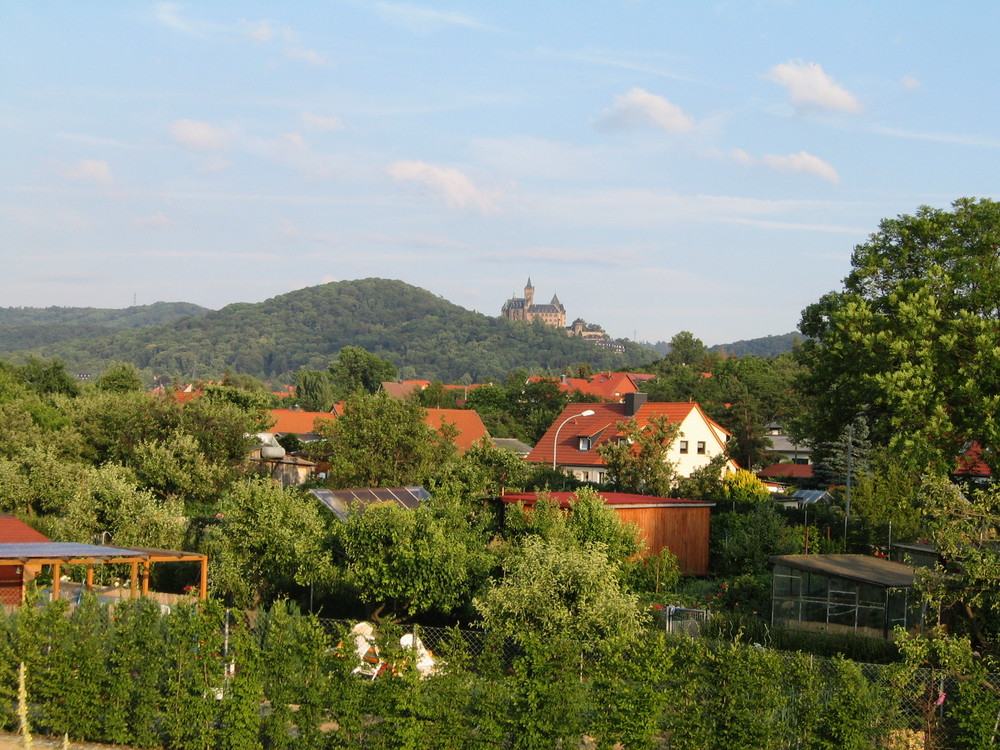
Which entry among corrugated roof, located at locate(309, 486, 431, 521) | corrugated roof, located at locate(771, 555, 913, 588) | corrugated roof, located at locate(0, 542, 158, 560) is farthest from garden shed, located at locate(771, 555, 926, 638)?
corrugated roof, located at locate(0, 542, 158, 560)

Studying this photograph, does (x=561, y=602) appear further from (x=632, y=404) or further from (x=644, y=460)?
(x=632, y=404)

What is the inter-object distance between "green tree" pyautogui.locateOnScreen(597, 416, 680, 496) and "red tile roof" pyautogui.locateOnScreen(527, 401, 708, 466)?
15.0m

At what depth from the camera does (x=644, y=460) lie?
3966cm

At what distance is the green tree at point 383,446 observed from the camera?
3903cm

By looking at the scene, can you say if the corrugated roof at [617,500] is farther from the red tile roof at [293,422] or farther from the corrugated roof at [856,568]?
the red tile roof at [293,422]

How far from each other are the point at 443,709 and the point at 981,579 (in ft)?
24.5

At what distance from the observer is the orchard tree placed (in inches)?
980

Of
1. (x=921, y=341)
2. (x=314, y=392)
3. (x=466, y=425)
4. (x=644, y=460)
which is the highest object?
(x=921, y=341)

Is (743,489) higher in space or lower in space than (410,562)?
lower

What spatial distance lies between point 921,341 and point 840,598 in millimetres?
8602

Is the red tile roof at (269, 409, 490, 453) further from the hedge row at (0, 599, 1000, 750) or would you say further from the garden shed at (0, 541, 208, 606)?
the hedge row at (0, 599, 1000, 750)

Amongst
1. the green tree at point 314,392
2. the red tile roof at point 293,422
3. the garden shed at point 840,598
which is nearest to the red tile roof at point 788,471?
the red tile roof at point 293,422

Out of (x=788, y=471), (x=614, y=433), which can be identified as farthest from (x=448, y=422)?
(x=788, y=471)

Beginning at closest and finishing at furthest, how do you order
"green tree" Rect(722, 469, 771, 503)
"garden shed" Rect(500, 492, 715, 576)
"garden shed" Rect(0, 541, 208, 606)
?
"garden shed" Rect(0, 541, 208, 606), "garden shed" Rect(500, 492, 715, 576), "green tree" Rect(722, 469, 771, 503)
